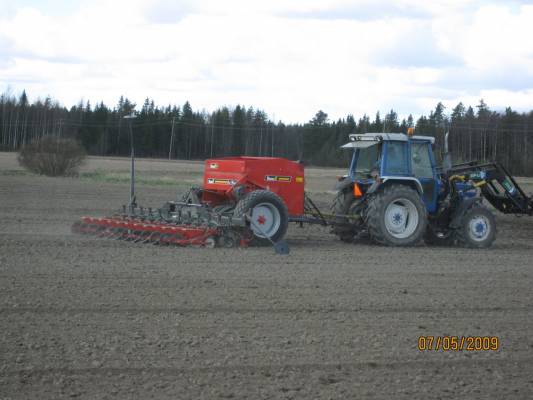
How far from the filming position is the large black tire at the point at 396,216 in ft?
41.7

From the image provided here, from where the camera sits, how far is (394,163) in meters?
13.0

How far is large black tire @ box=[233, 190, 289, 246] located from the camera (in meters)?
12.2

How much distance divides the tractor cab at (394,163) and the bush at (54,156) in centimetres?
2115

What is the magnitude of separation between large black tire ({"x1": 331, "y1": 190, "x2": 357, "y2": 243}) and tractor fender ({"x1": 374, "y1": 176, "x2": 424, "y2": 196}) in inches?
28.5

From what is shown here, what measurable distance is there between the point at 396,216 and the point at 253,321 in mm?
6571

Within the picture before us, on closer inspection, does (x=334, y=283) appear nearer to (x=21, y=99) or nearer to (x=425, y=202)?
(x=425, y=202)

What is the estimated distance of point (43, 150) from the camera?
3225 cm

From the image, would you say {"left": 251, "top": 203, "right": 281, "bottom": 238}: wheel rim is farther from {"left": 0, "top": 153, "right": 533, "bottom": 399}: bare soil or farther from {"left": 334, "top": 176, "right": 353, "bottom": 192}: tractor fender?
{"left": 334, "top": 176, "right": 353, "bottom": 192}: tractor fender

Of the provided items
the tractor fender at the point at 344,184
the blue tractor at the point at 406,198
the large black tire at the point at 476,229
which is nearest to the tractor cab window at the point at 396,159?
the blue tractor at the point at 406,198

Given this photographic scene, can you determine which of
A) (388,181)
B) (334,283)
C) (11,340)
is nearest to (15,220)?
(388,181)

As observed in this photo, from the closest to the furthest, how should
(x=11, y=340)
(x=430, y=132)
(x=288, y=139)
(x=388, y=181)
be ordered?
(x=11, y=340) < (x=388, y=181) < (x=430, y=132) < (x=288, y=139)

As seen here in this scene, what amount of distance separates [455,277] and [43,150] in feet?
83.8

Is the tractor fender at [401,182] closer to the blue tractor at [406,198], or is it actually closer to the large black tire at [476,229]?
the blue tractor at [406,198]
